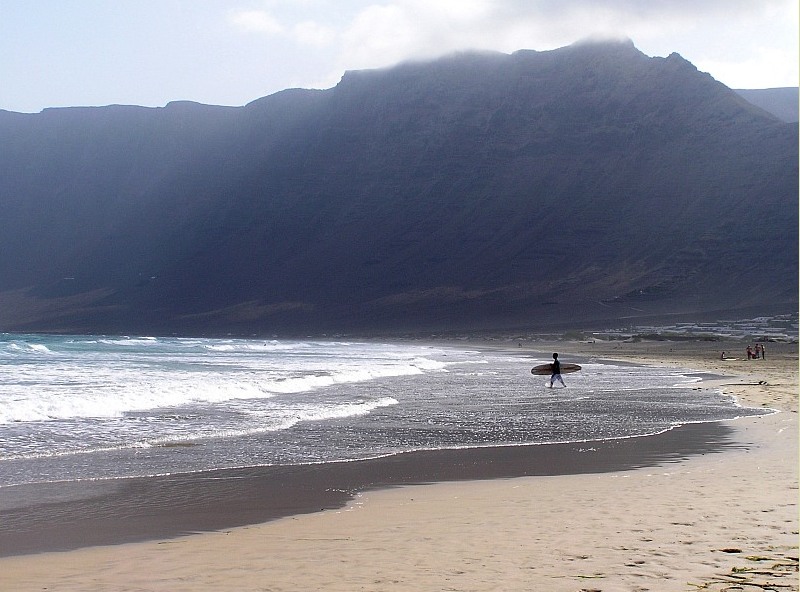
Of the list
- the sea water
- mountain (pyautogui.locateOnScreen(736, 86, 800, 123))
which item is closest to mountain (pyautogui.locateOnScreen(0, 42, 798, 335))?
mountain (pyautogui.locateOnScreen(736, 86, 800, 123))

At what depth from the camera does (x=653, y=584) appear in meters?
5.92

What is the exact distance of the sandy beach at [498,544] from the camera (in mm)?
6090

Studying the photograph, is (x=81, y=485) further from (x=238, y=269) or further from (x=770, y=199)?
(x=238, y=269)

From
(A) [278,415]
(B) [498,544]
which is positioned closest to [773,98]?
(A) [278,415]

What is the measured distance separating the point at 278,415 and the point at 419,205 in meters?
124

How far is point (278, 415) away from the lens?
17125 millimetres

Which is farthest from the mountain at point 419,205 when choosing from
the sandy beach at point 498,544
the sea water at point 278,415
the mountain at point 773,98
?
the sandy beach at point 498,544

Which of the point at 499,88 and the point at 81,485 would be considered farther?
the point at 499,88

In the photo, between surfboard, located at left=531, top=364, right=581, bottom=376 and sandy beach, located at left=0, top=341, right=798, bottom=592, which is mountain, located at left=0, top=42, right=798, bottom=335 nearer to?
surfboard, located at left=531, top=364, right=581, bottom=376

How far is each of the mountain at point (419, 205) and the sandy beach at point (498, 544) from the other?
96.4 m

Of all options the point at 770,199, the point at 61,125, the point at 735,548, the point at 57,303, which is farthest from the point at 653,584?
the point at 61,125

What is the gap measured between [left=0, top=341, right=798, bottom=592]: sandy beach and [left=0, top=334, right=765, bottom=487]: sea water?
3053mm

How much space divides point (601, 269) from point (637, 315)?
13432mm

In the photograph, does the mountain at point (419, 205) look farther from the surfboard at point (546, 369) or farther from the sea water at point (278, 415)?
the sea water at point (278, 415)
